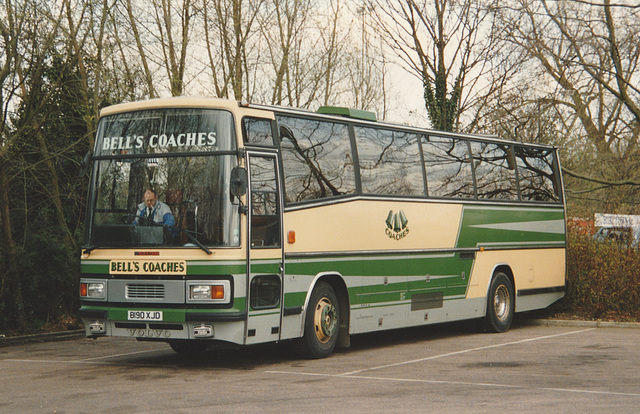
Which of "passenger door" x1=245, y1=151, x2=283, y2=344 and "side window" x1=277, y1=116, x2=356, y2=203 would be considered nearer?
"passenger door" x1=245, y1=151, x2=283, y2=344

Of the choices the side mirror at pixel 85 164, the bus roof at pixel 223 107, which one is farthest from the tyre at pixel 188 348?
the bus roof at pixel 223 107

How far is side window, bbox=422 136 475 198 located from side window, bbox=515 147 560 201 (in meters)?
2.00

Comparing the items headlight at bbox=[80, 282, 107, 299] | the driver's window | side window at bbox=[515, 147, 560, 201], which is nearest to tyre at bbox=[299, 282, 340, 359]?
the driver's window

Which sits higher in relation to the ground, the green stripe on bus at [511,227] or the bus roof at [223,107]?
the bus roof at [223,107]

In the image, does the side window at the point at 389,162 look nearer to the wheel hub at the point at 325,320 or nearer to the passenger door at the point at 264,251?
the wheel hub at the point at 325,320

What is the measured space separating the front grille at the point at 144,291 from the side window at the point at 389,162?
12.7 feet

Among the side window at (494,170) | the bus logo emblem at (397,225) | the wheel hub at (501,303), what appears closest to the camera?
the bus logo emblem at (397,225)

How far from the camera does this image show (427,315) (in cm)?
1567

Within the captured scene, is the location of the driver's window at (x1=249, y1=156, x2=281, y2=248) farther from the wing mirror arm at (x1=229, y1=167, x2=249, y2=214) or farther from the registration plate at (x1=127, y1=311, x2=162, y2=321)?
the registration plate at (x1=127, y1=311, x2=162, y2=321)

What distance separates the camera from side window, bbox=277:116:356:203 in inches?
506

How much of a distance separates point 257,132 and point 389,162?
3334mm

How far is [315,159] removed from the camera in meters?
13.4

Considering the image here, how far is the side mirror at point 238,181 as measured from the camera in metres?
11.4

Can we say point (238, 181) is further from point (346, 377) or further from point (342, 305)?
point (342, 305)
